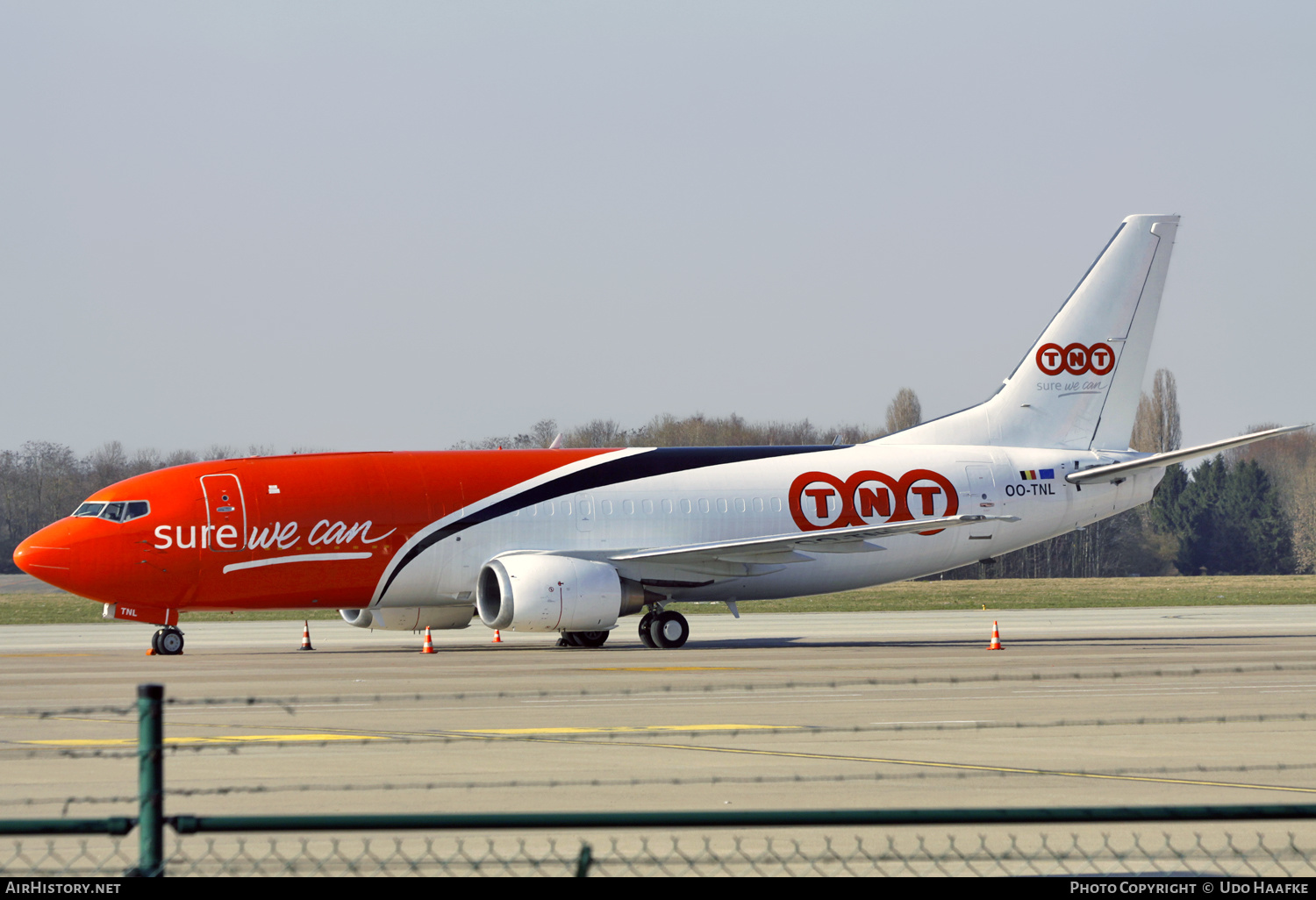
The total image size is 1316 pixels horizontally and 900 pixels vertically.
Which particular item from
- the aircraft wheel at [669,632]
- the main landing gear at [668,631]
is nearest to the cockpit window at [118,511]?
the main landing gear at [668,631]

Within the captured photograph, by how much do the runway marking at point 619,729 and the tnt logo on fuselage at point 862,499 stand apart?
18.2 meters

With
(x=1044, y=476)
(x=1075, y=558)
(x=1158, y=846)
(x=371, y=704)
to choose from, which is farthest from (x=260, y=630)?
(x=1075, y=558)

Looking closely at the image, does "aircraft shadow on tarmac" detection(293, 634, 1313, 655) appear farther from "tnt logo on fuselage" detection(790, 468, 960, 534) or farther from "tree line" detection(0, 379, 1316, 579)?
"tree line" detection(0, 379, 1316, 579)

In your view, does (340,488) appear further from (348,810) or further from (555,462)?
(348,810)

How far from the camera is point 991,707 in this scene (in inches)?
721

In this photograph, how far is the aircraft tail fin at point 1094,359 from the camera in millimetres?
37906

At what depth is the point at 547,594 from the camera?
31.3 m

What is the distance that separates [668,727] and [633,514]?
17.2 m

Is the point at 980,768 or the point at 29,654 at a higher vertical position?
the point at 29,654

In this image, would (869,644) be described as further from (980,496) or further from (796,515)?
(980,496)

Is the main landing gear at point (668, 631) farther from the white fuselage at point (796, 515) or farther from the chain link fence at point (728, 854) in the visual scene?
the chain link fence at point (728, 854)

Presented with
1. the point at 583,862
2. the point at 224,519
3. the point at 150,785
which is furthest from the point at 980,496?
the point at 150,785

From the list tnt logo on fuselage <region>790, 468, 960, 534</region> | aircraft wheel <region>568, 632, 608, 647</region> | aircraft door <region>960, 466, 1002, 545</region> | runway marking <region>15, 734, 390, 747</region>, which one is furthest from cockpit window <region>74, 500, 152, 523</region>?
aircraft door <region>960, 466, 1002, 545</region>
